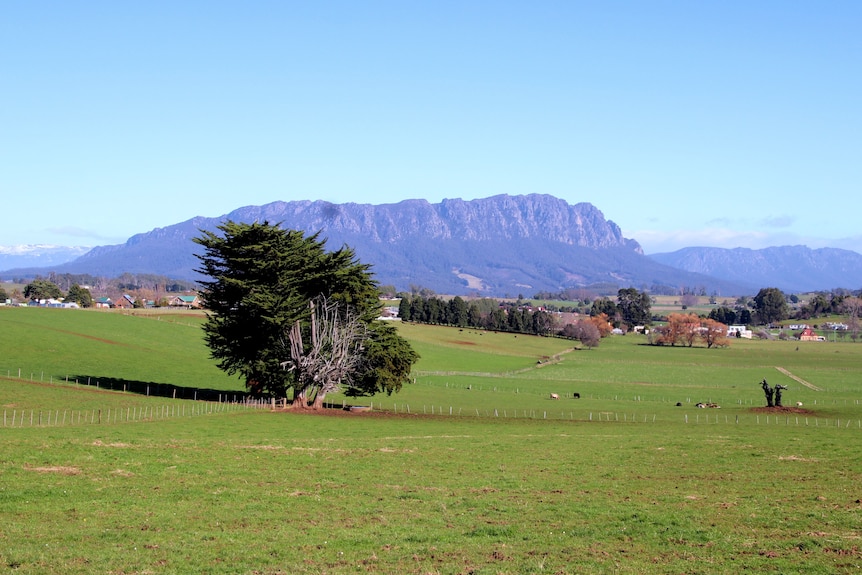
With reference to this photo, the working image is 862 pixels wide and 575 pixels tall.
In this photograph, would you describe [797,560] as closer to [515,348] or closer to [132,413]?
[132,413]

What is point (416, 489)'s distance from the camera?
1012 inches

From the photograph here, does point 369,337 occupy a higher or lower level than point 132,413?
higher

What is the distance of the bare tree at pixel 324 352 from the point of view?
59844 millimetres

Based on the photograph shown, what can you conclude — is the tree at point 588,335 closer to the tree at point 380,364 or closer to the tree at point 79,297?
the tree at point 79,297

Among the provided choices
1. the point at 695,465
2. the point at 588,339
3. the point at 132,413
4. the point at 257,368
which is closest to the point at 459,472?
the point at 695,465

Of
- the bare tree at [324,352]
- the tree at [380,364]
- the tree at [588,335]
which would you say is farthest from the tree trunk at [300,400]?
the tree at [588,335]

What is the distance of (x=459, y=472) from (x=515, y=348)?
12923 cm

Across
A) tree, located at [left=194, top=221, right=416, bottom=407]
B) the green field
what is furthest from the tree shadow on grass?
tree, located at [left=194, top=221, right=416, bottom=407]

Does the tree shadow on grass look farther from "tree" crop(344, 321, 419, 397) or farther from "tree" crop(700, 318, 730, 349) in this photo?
"tree" crop(700, 318, 730, 349)

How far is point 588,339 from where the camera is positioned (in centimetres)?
18400

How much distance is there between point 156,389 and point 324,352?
13.9m

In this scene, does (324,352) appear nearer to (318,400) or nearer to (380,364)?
(318,400)

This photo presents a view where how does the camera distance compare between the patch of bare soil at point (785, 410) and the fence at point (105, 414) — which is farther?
the patch of bare soil at point (785, 410)

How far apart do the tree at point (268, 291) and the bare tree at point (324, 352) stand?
1.54 ft
